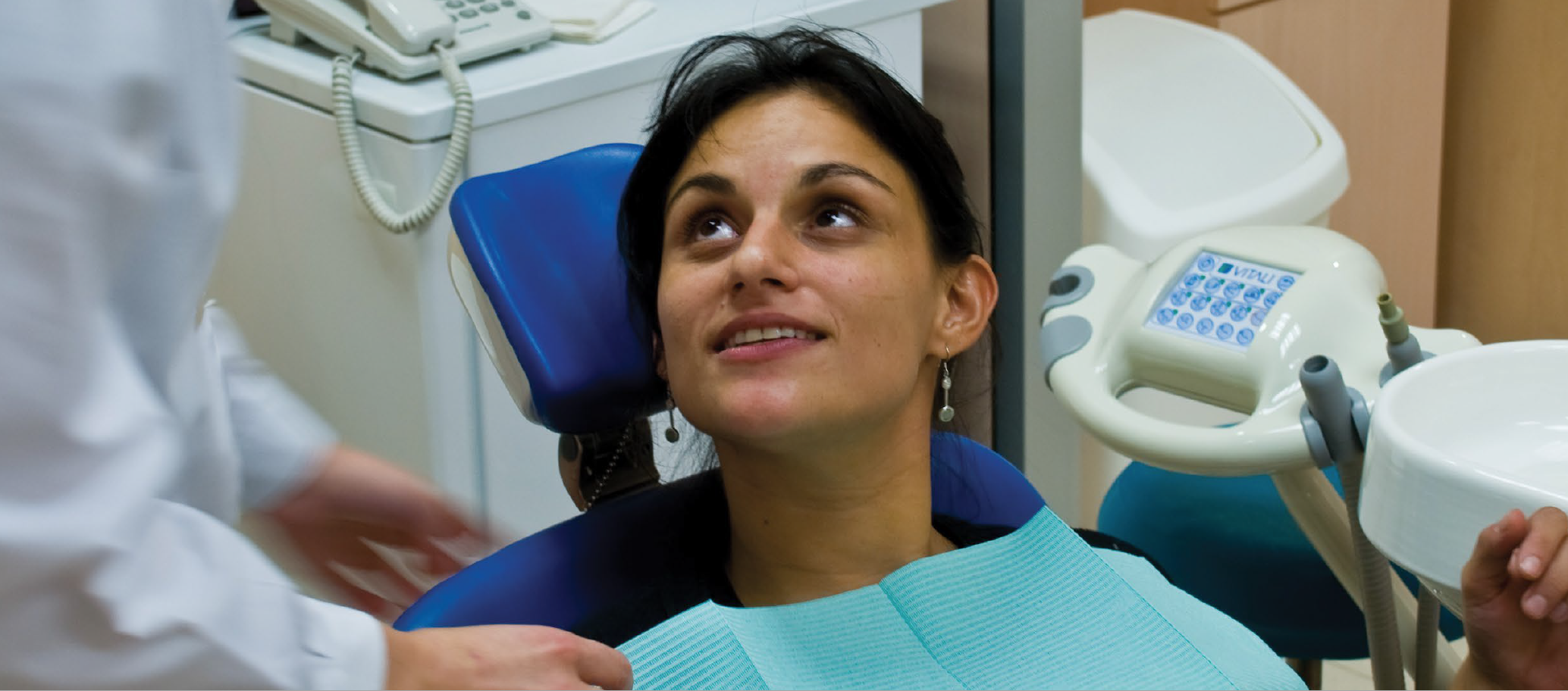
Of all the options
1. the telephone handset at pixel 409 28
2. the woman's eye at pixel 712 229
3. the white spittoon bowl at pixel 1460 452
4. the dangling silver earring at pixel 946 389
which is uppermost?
the telephone handset at pixel 409 28

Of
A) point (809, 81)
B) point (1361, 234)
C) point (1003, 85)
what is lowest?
point (1361, 234)

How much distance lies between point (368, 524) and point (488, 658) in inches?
16.0

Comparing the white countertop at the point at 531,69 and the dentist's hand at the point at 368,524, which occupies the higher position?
the white countertop at the point at 531,69

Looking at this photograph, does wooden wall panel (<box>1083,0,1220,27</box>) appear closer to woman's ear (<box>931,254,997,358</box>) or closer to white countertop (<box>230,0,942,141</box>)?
white countertop (<box>230,0,942,141</box>)

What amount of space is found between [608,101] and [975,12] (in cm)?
62

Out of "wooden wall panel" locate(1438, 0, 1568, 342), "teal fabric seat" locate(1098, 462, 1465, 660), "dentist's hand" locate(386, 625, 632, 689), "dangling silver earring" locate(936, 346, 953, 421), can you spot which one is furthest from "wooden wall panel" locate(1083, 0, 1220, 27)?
"dentist's hand" locate(386, 625, 632, 689)

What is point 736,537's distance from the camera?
1.44 m

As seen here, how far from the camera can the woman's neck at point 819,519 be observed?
1.39m

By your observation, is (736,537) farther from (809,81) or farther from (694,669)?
(809,81)

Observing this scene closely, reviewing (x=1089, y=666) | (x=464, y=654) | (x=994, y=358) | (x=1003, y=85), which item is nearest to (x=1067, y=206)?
(x=1003, y=85)

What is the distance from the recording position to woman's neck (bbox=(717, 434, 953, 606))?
1386 millimetres

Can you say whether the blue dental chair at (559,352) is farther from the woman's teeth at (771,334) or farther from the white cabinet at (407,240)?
the white cabinet at (407,240)

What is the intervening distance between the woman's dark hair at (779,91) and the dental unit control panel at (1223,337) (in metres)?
0.15

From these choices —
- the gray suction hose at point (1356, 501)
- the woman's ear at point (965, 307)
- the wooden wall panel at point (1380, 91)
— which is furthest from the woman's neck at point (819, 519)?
the wooden wall panel at point (1380, 91)
